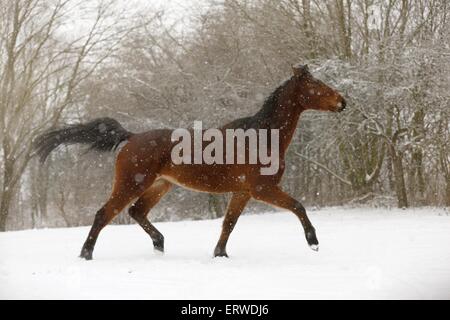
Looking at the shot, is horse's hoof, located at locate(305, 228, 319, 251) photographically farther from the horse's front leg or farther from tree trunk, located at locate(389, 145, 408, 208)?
tree trunk, located at locate(389, 145, 408, 208)

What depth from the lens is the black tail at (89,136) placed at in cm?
635

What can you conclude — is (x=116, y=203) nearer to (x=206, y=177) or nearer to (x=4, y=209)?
(x=206, y=177)

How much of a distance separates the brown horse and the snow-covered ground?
1.47 feet

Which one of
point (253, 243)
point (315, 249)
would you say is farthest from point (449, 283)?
point (253, 243)

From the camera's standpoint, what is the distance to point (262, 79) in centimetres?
1659

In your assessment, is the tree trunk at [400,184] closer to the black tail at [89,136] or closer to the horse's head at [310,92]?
the horse's head at [310,92]

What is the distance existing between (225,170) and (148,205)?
3.91 feet

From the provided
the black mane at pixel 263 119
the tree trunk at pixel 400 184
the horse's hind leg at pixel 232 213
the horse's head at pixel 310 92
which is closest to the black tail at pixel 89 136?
the black mane at pixel 263 119

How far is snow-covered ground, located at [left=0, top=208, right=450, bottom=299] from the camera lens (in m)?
3.95

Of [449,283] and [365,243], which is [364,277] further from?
[365,243]

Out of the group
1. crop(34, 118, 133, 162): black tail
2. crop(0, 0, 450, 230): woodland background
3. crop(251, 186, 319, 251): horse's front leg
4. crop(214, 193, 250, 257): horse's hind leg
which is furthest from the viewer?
crop(0, 0, 450, 230): woodland background

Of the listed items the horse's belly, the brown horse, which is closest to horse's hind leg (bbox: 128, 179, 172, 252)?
the brown horse

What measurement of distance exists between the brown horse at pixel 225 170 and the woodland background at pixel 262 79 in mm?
3347

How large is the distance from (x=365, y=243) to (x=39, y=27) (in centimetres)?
1590
